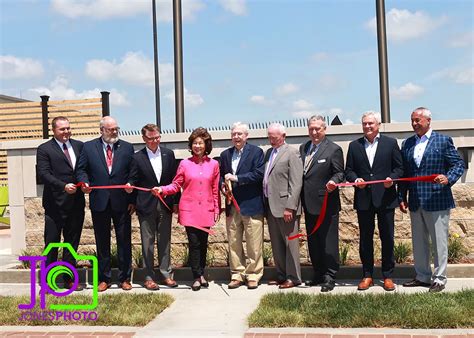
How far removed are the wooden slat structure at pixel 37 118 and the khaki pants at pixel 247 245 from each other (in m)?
7.23

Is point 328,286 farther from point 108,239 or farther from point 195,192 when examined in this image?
point 108,239

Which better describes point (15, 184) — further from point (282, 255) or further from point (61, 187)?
point (282, 255)

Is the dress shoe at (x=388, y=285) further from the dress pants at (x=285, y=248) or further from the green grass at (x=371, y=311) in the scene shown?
the dress pants at (x=285, y=248)

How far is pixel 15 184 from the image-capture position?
9.33m

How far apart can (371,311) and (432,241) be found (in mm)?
1726

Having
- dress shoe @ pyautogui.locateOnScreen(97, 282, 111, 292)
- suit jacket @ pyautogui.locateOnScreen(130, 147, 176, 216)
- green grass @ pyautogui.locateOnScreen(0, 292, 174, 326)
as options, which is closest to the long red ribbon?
suit jacket @ pyautogui.locateOnScreen(130, 147, 176, 216)

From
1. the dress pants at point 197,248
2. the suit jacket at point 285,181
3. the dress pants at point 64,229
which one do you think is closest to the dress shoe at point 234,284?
the dress pants at point 197,248

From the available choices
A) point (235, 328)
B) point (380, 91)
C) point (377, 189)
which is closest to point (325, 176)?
point (377, 189)

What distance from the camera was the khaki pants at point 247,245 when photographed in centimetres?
711

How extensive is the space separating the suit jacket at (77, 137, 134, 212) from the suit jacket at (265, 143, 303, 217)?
1827 millimetres

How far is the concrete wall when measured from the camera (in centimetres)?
825

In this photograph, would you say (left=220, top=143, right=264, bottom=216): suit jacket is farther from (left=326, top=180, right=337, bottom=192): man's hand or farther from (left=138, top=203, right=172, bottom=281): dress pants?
(left=138, top=203, right=172, bottom=281): dress pants

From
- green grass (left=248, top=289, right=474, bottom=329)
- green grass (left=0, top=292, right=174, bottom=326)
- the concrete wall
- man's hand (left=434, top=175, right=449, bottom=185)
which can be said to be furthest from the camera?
the concrete wall

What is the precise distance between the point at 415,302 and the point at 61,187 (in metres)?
4.26
